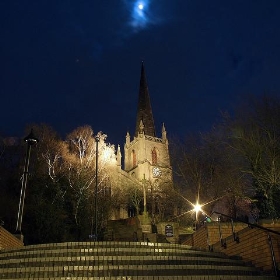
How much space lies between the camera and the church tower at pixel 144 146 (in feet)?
226

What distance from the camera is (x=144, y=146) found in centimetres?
7225

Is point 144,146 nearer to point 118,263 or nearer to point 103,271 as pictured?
point 118,263

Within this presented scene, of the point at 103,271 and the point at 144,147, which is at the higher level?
the point at 144,147

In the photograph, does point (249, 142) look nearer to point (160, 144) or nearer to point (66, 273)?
point (66, 273)

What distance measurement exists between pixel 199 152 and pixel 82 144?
427 inches

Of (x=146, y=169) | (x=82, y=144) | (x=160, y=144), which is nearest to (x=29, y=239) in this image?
(x=82, y=144)

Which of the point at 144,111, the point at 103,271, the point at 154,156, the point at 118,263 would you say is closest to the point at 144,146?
the point at 154,156

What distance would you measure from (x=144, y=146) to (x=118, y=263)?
65.4m

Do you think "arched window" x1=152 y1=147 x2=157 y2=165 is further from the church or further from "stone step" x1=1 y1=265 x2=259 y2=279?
"stone step" x1=1 y1=265 x2=259 y2=279

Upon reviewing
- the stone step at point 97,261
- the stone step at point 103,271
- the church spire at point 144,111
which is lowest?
the stone step at point 103,271

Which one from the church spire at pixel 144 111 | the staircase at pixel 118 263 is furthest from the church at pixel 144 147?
the staircase at pixel 118 263

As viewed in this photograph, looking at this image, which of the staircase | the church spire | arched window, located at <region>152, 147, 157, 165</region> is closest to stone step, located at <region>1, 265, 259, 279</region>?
the staircase

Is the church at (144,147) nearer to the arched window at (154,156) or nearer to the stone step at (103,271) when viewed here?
the arched window at (154,156)

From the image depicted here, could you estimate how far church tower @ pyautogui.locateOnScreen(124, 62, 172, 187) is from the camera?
2707 inches
